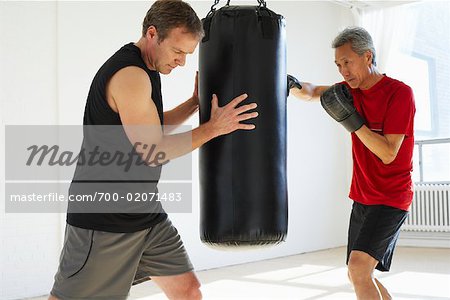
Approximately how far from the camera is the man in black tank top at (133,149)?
1.88 meters

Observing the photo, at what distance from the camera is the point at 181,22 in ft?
6.38

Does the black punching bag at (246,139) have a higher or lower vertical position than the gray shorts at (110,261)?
higher

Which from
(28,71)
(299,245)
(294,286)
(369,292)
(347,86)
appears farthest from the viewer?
(299,245)

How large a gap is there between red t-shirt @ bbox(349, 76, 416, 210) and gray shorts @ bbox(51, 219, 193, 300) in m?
0.88

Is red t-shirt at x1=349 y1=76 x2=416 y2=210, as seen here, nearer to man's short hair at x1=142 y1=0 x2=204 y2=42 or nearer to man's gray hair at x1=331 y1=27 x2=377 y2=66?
man's gray hair at x1=331 y1=27 x2=377 y2=66

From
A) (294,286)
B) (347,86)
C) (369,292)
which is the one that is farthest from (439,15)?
(369,292)

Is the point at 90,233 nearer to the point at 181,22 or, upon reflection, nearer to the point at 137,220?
the point at 137,220

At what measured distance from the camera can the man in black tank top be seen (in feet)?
6.18

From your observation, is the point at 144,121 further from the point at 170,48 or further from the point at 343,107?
the point at 343,107

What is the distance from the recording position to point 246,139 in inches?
83.0

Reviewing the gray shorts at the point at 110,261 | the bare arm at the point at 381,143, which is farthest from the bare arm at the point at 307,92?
the gray shorts at the point at 110,261

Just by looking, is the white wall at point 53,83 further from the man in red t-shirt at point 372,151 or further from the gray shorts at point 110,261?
the gray shorts at point 110,261

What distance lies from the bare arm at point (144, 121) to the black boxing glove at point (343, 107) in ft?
2.07

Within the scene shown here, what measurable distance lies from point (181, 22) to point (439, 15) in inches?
202
